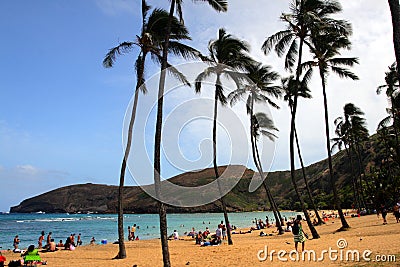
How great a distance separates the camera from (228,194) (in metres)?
138

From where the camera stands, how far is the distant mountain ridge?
103 m

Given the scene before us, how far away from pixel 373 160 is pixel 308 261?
95196 mm

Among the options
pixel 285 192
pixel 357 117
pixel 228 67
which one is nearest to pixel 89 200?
pixel 285 192

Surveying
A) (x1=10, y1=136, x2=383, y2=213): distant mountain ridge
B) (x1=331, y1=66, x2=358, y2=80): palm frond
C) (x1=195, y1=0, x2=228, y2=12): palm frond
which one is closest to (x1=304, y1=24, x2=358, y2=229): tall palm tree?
(x1=331, y1=66, x2=358, y2=80): palm frond

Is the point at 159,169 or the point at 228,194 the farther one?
the point at 228,194

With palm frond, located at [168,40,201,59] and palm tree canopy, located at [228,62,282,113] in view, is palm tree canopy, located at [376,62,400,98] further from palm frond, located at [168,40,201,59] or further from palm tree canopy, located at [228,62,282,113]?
palm frond, located at [168,40,201,59]

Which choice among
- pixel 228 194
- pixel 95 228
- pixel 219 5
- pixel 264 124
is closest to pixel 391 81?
pixel 264 124

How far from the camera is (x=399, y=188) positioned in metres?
39.0

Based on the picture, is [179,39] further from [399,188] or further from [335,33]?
[399,188]

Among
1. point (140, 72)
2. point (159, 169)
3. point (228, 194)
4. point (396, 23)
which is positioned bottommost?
Answer: point (159, 169)

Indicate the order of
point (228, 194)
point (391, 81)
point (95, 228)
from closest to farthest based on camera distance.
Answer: point (391, 81) → point (95, 228) → point (228, 194)

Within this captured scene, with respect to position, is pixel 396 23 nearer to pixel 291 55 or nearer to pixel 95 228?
pixel 291 55

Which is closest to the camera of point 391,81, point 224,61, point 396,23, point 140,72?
point 396,23

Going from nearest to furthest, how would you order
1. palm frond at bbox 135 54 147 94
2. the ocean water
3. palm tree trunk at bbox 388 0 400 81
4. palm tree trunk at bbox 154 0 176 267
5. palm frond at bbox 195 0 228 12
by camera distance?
palm tree trunk at bbox 388 0 400 81 < palm tree trunk at bbox 154 0 176 267 < palm frond at bbox 195 0 228 12 < palm frond at bbox 135 54 147 94 < the ocean water
